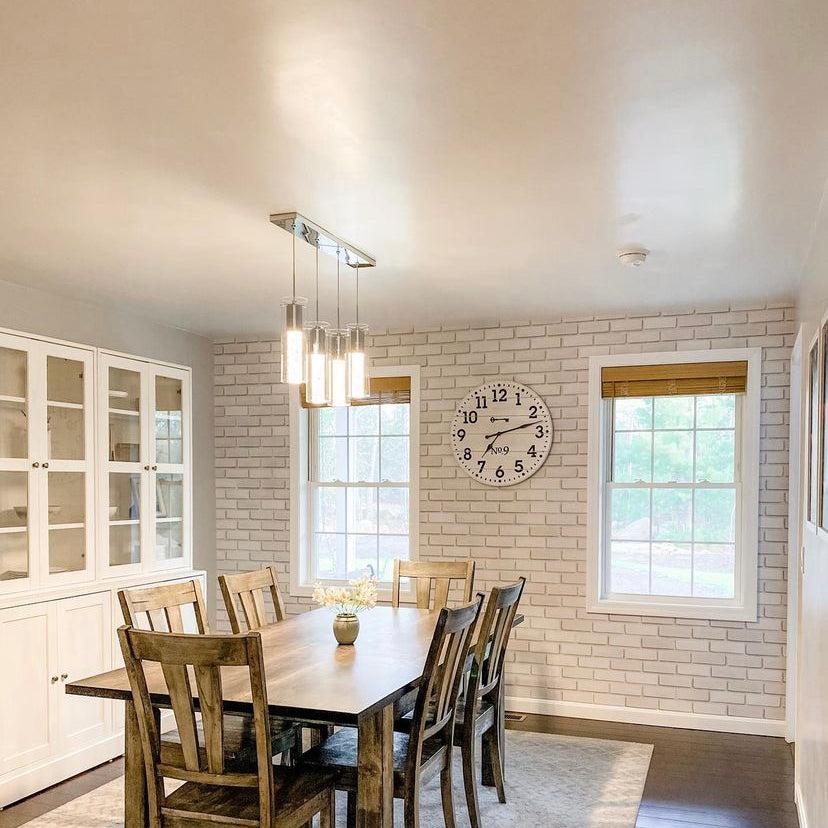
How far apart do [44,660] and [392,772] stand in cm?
219

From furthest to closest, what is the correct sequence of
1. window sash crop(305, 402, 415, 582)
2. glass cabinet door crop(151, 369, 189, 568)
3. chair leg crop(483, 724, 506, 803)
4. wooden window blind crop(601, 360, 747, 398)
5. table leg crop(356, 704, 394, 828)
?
window sash crop(305, 402, 415, 582) → glass cabinet door crop(151, 369, 189, 568) → wooden window blind crop(601, 360, 747, 398) → chair leg crop(483, 724, 506, 803) → table leg crop(356, 704, 394, 828)

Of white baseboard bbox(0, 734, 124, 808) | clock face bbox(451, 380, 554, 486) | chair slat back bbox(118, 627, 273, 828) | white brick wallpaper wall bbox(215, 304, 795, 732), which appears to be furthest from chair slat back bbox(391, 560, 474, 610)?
chair slat back bbox(118, 627, 273, 828)

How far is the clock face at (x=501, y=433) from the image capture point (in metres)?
5.43

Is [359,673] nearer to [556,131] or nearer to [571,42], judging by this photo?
[556,131]

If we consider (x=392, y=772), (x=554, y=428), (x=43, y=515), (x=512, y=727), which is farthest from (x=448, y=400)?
(x=392, y=772)

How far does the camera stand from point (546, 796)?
3.98 meters

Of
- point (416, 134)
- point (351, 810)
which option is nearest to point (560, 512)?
point (351, 810)

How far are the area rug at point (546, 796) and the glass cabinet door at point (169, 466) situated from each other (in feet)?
4.71

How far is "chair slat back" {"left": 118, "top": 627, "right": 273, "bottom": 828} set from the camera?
8.13ft

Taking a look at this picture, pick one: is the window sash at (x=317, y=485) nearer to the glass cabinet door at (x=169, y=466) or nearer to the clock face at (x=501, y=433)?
the clock face at (x=501, y=433)

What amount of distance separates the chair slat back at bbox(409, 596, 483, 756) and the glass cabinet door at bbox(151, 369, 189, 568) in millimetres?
2495

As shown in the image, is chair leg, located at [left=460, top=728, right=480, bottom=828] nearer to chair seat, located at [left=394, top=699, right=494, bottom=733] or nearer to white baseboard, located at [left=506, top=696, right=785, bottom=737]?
chair seat, located at [left=394, top=699, right=494, bottom=733]

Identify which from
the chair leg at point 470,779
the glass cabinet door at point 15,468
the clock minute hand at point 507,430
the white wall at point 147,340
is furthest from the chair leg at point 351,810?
the white wall at point 147,340

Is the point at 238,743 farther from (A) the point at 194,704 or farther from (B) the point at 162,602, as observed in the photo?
(B) the point at 162,602
